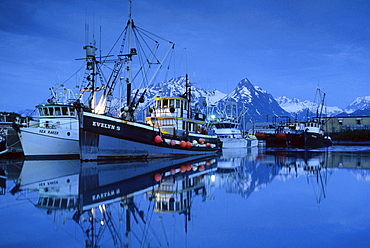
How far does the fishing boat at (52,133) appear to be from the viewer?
2261cm

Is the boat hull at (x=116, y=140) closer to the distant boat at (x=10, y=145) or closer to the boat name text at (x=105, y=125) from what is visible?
the boat name text at (x=105, y=125)

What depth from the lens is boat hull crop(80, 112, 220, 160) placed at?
2009 cm

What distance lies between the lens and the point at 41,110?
25.7m

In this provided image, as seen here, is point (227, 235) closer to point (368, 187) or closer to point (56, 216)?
point (56, 216)

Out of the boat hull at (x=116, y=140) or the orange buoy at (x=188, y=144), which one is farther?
the orange buoy at (x=188, y=144)

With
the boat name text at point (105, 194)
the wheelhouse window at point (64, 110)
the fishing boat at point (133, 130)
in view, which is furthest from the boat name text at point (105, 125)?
the boat name text at point (105, 194)

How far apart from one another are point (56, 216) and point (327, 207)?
23.1 ft

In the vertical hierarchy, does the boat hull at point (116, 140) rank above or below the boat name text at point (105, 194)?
above

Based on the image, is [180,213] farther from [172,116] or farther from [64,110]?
[172,116]

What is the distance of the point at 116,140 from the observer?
21188 mm

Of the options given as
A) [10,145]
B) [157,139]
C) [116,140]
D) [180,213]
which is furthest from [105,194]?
[10,145]

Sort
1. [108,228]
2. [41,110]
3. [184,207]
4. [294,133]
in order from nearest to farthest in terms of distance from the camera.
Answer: [108,228] → [184,207] → [41,110] → [294,133]

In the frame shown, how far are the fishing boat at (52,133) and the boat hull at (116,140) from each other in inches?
135

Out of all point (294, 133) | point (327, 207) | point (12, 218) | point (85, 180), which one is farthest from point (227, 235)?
point (294, 133)
